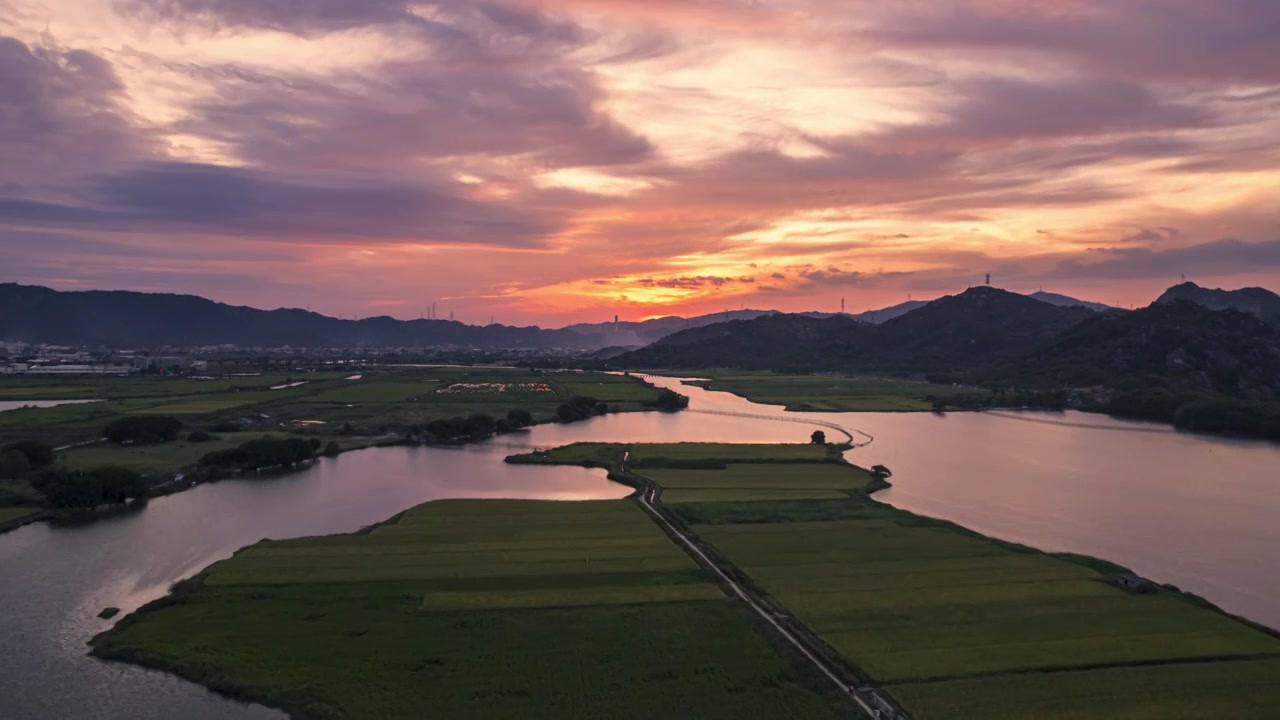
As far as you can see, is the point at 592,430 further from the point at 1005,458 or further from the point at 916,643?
the point at 916,643

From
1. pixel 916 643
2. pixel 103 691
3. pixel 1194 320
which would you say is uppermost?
pixel 1194 320

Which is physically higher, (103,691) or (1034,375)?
(1034,375)

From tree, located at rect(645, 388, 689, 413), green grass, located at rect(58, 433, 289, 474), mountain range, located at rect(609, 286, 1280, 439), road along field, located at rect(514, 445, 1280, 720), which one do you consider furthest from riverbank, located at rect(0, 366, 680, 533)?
mountain range, located at rect(609, 286, 1280, 439)

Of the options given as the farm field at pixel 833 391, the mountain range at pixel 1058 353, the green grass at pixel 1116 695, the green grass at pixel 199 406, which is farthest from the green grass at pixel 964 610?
the green grass at pixel 199 406

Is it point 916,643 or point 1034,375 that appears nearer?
point 916,643

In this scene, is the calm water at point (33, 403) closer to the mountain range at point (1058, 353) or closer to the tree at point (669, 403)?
the tree at point (669, 403)

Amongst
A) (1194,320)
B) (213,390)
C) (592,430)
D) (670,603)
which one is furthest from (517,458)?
(1194,320)
